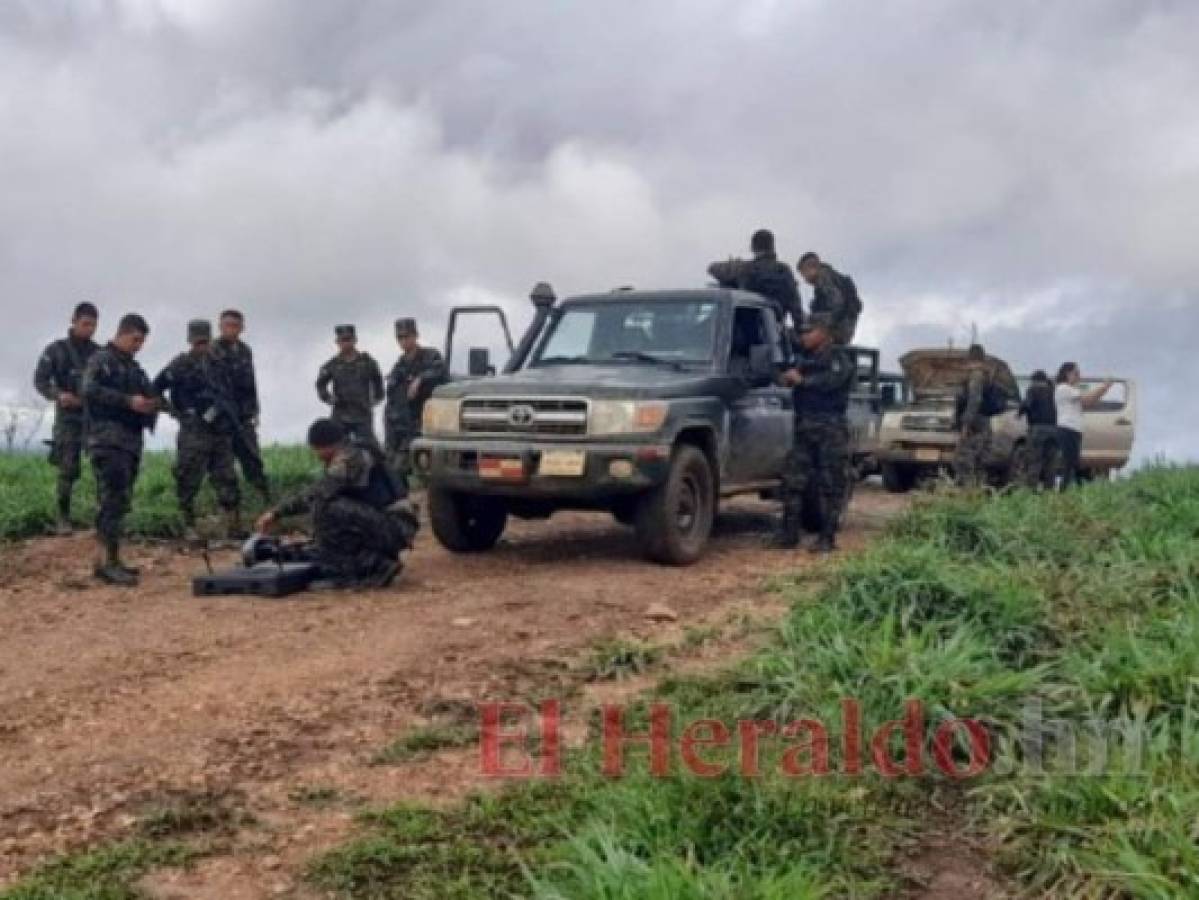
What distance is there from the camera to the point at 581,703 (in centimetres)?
511

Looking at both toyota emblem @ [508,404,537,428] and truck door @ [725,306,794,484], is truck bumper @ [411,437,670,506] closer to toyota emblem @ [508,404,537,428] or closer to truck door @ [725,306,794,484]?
toyota emblem @ [508,404,537,428]

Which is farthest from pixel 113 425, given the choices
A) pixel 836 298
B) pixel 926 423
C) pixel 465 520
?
pixel 926 423

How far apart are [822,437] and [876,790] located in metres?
5.01

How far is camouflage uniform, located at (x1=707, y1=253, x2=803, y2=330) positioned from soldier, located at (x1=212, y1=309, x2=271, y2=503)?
11.8ft

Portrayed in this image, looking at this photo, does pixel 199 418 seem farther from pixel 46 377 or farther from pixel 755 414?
pixel 755 414

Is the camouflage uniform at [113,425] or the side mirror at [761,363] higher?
the side mirror at [761,363]

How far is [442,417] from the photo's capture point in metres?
8.33

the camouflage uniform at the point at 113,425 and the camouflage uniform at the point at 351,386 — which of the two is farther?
the camouflage uniform at the point at 351,386

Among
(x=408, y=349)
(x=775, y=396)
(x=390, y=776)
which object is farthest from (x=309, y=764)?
(x=408, y=349)

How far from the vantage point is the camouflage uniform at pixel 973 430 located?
13.4 m

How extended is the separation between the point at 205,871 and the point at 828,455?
5.90 metres

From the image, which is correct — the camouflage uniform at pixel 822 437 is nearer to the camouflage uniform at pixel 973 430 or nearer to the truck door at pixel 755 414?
the truck door at pixel 755 414

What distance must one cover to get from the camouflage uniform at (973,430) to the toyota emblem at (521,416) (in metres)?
6.51

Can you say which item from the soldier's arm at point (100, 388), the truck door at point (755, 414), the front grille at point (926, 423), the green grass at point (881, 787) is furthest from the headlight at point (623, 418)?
the front grille at point (926, 423)
